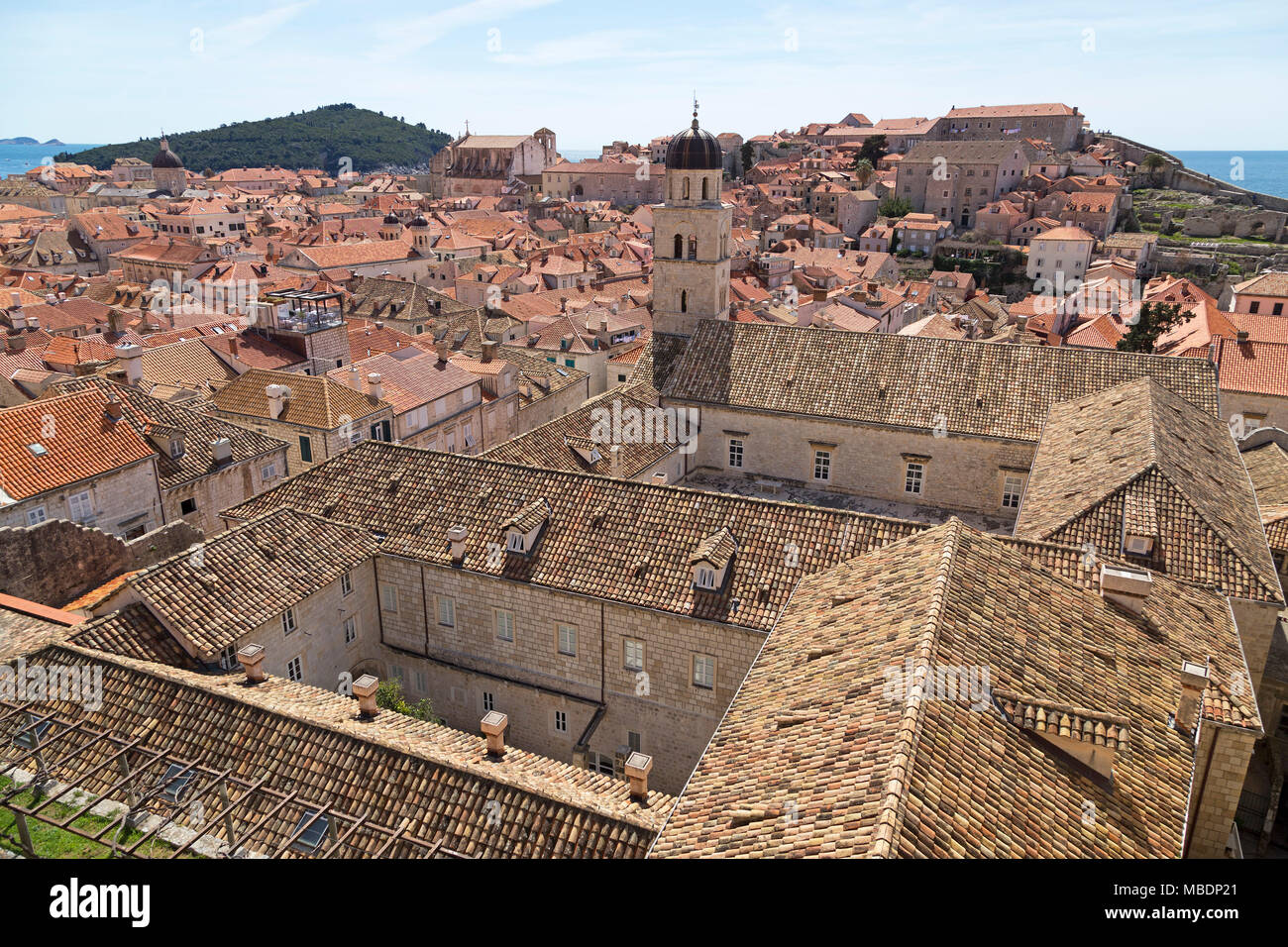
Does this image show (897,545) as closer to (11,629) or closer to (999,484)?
(999,484)

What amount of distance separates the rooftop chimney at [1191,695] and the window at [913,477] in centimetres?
1787

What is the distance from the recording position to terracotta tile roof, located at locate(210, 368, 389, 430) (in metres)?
34.9

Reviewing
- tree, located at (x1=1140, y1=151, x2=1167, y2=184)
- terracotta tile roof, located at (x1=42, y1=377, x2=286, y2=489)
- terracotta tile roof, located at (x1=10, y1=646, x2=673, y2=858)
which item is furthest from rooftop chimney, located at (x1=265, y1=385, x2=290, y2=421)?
tree, located at (x1=1140, y1=151, x2=1167, y2=184)

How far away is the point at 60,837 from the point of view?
467 inches

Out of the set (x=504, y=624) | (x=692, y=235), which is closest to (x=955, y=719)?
(x=504, y=624)

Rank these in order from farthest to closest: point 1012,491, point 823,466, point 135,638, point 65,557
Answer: point 823,466, point 1012,491, point 65,557, point 135,638

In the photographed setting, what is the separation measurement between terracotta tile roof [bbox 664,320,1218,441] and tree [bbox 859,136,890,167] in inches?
5553

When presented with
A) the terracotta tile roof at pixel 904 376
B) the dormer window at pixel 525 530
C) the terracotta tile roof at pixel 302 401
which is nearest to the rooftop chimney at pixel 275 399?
the terracotta tile roof at pixel 302 401

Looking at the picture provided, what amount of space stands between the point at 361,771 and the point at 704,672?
8693mm

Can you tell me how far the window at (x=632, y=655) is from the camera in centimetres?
2077

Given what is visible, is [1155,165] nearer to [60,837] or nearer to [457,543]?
[457,543]

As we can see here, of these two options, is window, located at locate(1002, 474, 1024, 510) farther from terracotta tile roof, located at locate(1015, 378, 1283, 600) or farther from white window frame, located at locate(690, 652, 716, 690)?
white window frame, located at locate(690, 652, 716, 690)
